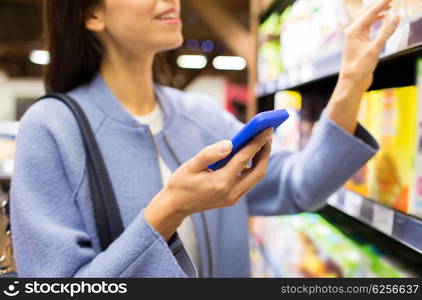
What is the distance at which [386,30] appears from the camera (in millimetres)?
723

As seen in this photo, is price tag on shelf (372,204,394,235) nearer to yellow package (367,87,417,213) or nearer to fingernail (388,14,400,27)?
yellow package (367,87,417,213)

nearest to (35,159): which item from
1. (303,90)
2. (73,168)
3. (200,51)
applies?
(73,168)

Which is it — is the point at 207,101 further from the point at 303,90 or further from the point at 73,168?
the point at 303,90

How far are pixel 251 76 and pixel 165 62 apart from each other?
123 cm

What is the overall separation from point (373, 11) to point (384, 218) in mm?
362

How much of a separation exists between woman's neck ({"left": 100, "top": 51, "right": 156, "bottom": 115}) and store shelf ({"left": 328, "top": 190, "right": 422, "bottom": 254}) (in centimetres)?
48

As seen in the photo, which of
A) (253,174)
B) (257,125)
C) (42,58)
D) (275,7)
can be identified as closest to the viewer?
(257,125)

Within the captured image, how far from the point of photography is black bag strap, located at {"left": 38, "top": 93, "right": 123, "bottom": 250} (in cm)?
80

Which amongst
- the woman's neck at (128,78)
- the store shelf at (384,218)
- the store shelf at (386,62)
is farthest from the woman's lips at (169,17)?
the store shelf at (384,218)

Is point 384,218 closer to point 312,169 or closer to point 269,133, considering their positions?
point 312,169

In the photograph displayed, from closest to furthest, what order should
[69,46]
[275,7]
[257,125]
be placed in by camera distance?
1. [257,125]
2. [69,46]
3. [275,7]

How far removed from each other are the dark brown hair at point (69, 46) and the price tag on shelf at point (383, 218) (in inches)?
24.4

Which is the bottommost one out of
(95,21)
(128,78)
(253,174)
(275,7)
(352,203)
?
(352,203)

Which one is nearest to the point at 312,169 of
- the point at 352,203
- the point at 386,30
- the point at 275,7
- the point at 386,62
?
the point at 352,203
